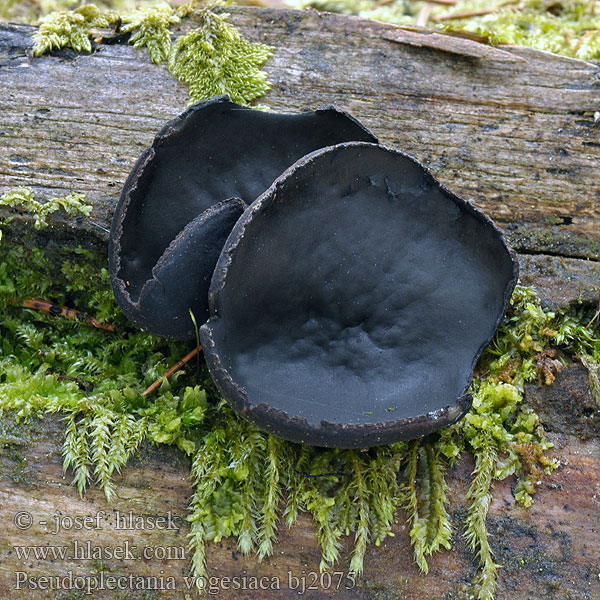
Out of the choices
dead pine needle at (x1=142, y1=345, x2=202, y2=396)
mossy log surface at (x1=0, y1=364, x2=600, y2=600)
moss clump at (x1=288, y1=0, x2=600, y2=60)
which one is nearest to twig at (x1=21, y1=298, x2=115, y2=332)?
dead pine needle at (x1=142, y1=345, x2=202, y2=396)

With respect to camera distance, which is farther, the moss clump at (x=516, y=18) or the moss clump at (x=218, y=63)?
the moss clump at (x=516, y=18)

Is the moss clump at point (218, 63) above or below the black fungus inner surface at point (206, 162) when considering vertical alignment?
above

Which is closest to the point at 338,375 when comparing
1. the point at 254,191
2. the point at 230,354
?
the point at 230,354

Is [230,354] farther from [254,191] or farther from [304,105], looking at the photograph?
[304,105]

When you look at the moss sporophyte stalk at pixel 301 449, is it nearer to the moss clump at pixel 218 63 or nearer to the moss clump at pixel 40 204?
the moss clump at pixel 40 204

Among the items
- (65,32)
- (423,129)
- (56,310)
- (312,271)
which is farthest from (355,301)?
(65,32)

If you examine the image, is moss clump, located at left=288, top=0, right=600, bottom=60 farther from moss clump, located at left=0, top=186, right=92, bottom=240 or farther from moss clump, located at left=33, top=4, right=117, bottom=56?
moss clump, located at left=0, top=186, right=92, bottom=240

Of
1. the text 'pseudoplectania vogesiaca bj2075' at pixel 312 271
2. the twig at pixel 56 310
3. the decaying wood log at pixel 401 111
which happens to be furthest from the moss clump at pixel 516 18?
the twig at pixel 56 310
